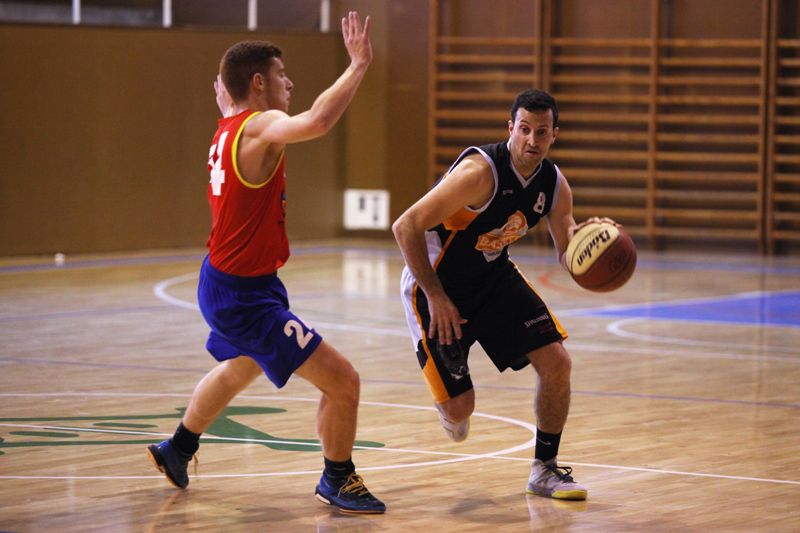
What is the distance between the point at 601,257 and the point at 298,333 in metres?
1.10

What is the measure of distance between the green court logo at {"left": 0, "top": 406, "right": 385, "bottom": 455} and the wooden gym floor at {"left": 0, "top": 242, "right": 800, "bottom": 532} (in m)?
0.02

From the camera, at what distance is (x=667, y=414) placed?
6598mm

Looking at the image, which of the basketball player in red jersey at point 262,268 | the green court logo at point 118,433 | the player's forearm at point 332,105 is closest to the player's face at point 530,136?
the basketball player in red jersey at point 262,268

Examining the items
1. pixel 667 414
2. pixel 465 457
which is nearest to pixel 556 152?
pixel 667 414

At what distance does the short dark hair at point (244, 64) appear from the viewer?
4680mm

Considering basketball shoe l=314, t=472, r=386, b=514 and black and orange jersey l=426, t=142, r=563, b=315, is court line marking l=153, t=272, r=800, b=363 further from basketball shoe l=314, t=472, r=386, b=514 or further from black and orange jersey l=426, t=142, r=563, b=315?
basketball shoe l=314, t=472, r=386, b=514

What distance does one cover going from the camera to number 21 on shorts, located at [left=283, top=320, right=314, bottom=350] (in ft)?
15.1

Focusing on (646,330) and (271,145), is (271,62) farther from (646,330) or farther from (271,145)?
(646,330)

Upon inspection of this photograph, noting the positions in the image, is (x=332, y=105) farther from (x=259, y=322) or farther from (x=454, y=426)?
(x=454, y=426)

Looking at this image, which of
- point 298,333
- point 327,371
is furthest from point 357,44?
point 327,371

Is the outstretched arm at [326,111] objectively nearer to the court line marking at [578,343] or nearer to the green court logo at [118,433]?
the green court logo at [118,433]

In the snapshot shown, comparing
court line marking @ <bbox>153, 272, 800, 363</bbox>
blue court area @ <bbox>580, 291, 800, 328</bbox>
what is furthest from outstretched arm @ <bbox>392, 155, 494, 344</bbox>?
blue court area @ <bbox>580, 291, 800, 328</bbox>

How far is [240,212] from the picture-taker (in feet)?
15.3

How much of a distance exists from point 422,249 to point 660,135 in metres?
10.7
